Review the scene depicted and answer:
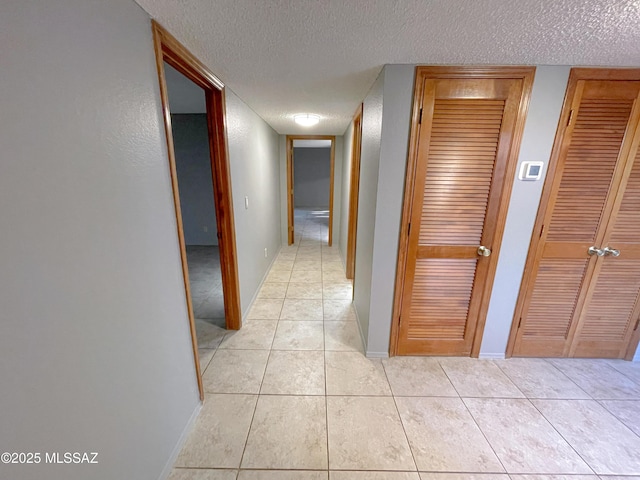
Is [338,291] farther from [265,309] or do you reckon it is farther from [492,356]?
[492,356]

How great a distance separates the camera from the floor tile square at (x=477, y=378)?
1.65 meters

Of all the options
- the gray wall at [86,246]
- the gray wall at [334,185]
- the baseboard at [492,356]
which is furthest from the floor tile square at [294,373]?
the gray wall at [334,185]

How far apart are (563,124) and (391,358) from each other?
197 cm

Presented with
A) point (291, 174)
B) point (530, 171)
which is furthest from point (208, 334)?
point (291, 174)

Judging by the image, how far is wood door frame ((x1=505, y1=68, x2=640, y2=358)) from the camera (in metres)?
1.48

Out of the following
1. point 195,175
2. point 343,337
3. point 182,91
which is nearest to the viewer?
point 343,337

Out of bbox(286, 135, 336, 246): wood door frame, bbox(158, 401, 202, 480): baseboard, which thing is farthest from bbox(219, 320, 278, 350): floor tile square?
bbox(286, 135, 336, 246): wood door frame

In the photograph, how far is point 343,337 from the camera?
86.4 inches

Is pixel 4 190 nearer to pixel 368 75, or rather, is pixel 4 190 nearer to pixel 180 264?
pixel 180 264

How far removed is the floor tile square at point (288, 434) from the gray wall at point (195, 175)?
334 cm

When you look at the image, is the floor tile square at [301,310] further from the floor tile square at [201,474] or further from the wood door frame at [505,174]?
the floor tile square at [201,474]

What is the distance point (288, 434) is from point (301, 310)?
4.22 feet

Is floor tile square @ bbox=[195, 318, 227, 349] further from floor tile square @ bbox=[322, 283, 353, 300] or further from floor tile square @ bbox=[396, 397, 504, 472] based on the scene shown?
floor tile square @ bbox=[396, 397, 504, 472]

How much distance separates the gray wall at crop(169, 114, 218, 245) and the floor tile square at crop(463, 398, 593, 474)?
4.10 meters
